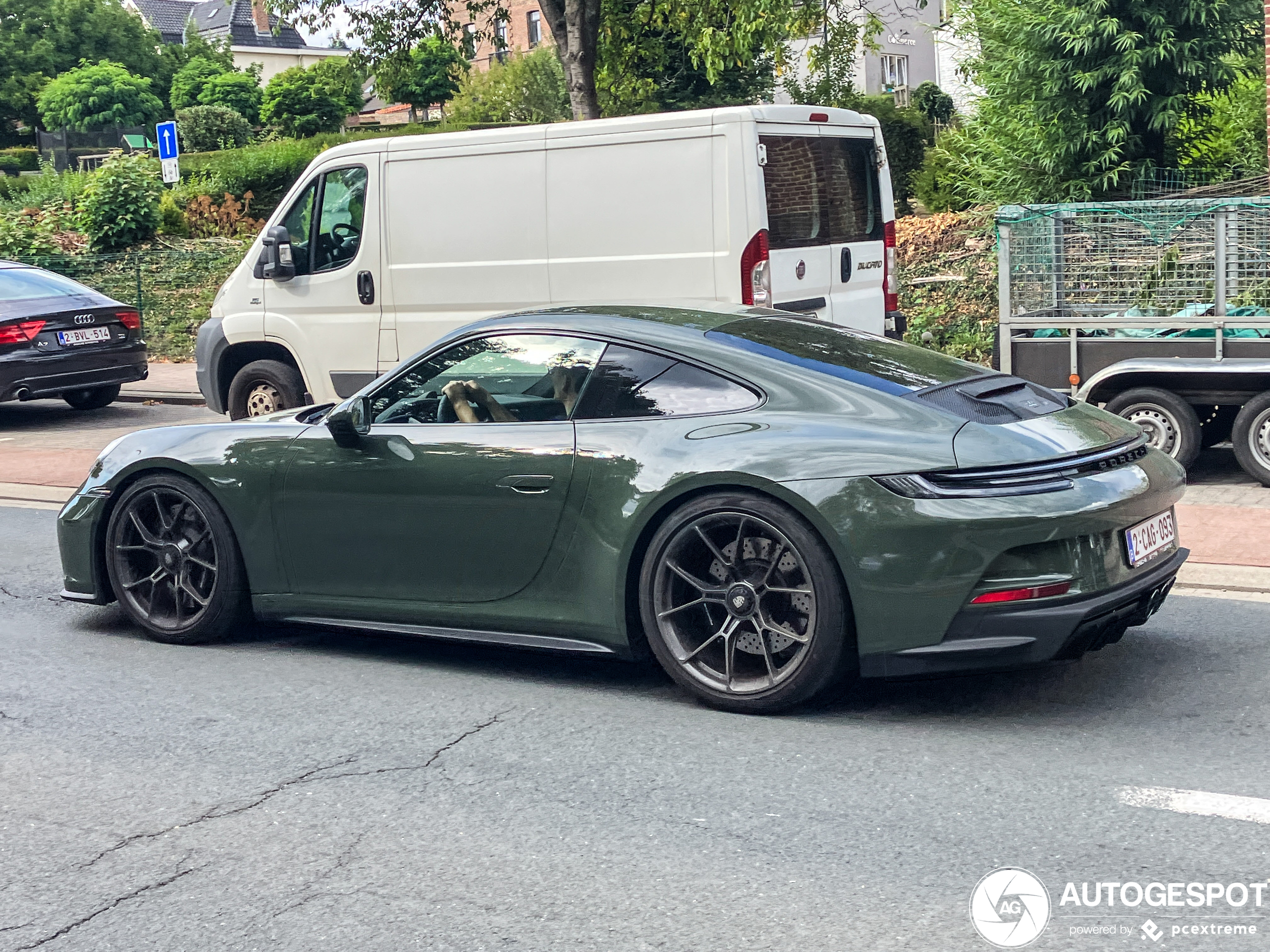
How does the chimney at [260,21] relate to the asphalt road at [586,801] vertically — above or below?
above

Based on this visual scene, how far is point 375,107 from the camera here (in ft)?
322

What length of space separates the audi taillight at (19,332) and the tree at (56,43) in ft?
221

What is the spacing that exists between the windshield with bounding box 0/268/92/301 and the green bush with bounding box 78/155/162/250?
24.7 ft

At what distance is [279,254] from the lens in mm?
11594

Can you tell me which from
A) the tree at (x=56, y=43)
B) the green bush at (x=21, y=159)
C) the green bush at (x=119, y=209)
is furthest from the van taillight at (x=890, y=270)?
the tree at (x=56, y=43)

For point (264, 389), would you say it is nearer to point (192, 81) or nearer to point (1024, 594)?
point (1024, 594)

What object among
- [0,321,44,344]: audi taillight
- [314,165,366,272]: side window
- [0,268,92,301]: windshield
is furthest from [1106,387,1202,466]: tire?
[0,268,92,301]: windshield

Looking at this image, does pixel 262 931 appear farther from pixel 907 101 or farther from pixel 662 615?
pixel 907 101

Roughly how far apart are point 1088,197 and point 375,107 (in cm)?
8635

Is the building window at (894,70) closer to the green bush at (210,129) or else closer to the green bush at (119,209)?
the green bush at (210,129)

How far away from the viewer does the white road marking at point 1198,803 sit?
394 centimetres

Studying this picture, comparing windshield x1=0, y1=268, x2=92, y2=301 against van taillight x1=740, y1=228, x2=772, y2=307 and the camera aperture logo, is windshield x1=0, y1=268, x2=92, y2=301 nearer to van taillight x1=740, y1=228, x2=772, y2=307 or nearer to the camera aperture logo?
van taillight x1=740, y1=228, x2=772, y2=307

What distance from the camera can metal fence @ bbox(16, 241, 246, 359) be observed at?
20953 millimetres

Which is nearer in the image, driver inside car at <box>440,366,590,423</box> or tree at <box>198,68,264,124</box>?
driver inside car at <box>440,366,590,423</box>
